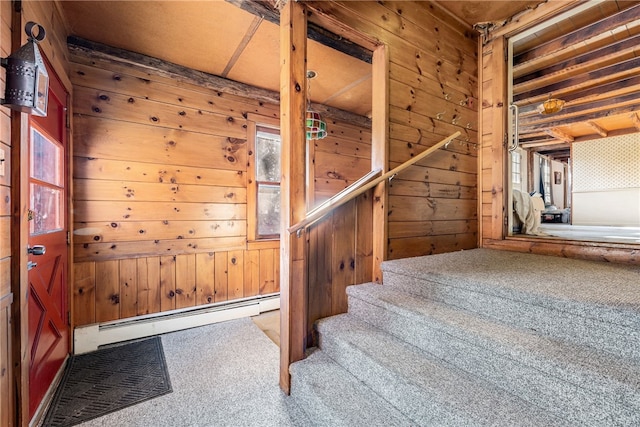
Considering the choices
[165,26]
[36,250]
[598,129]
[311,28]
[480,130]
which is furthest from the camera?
[598,129]

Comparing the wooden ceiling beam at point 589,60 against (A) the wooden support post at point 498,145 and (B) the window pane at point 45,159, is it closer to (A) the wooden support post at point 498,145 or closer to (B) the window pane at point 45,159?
(A) the wooden support post at point 498,145

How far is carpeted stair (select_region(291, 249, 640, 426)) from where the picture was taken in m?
0.97

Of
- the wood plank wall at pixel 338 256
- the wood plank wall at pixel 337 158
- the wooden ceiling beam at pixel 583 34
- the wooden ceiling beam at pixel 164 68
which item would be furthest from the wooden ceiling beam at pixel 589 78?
the wood plank wall at pixel 338 256

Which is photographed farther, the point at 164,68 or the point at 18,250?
the point at 164,68

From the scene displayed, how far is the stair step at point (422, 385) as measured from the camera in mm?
992

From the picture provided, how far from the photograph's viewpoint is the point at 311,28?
5.93 feet

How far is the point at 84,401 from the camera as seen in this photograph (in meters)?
1.72

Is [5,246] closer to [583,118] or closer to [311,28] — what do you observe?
[311,28]

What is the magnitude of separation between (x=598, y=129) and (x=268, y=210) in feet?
27.2

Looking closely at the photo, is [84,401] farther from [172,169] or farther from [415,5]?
[415,5]

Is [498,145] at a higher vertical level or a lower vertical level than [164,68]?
lower

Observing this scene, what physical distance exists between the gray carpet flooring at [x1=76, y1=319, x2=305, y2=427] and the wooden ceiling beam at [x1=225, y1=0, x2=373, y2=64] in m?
2.41

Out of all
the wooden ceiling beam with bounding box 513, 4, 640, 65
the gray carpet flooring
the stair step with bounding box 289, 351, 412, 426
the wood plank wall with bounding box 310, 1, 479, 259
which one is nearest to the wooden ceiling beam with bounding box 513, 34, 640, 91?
the wooden ceiling beam with bounding box 513, 4, 640, 65

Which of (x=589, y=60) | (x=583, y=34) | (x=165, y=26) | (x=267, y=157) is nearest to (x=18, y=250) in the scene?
(x=165, y=26)
